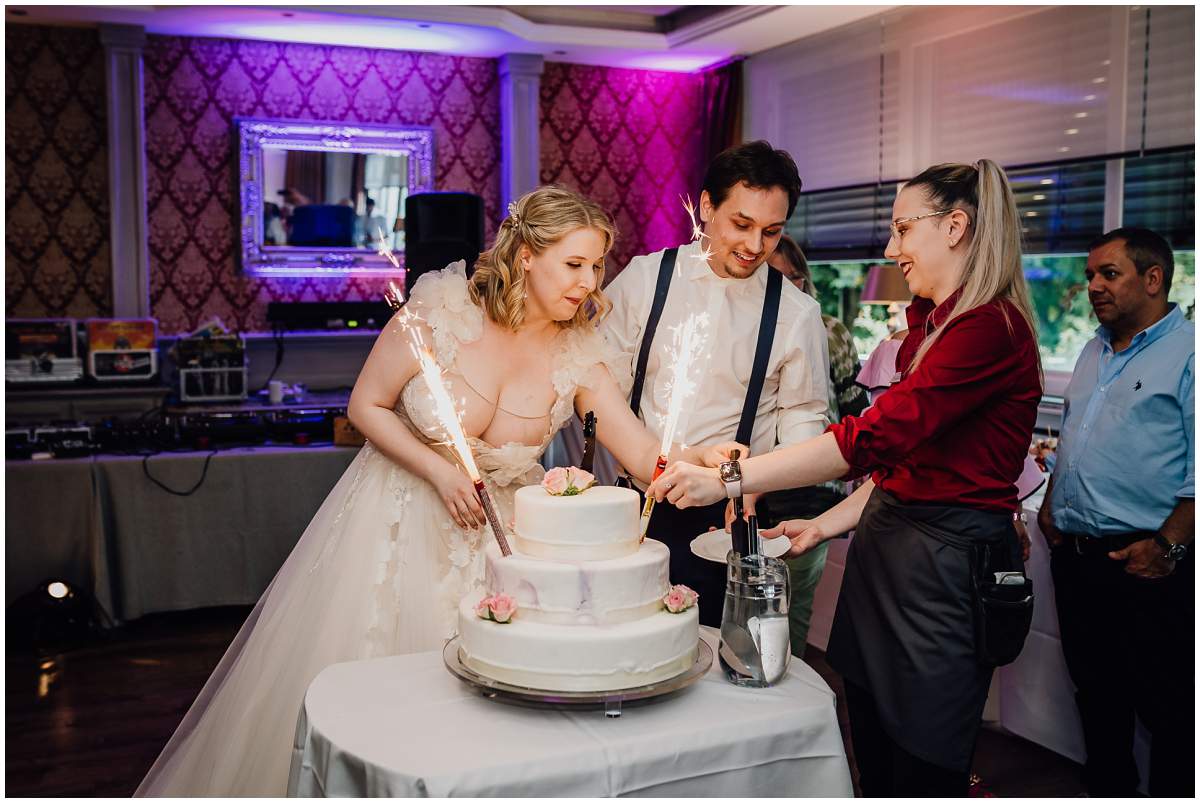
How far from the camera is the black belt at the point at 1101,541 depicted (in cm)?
305

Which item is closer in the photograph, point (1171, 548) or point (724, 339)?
point (724, 339)

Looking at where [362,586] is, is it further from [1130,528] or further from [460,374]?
[1130,528]

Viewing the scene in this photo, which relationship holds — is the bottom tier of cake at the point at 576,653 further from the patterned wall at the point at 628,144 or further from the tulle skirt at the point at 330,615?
the patterned wall at the point at 628,144

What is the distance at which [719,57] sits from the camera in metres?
7.42

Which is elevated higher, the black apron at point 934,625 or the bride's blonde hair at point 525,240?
the bride's blonde hair at point 525,240

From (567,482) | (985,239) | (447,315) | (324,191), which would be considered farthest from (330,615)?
(324,191)

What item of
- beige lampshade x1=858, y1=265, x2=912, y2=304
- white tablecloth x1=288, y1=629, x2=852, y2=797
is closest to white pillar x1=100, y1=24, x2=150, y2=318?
beige lampshade x1=858, y1=265, x2=912, y2=304

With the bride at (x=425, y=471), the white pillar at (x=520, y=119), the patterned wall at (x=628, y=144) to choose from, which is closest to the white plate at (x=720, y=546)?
the bride at (x=425, y=471)

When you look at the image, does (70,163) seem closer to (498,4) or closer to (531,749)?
(498,4)

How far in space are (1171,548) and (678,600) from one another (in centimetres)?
191

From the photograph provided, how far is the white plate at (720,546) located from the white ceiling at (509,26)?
471cm

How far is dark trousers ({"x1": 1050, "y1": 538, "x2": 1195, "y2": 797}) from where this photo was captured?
2.96 meters

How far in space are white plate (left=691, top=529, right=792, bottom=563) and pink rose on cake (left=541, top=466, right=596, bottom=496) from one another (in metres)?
0.25

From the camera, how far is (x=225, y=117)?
6.69m
